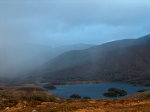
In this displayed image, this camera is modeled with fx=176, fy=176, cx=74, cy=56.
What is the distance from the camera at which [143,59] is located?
167 meters

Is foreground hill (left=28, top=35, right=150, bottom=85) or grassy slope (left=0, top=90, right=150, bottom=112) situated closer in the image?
grassy slope (left=0, top=90, right=150, bottom=112)

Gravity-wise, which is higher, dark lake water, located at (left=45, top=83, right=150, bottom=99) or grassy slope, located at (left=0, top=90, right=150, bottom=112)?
grassy slope, located at (left=0, top=90, right=150, bottom=112)

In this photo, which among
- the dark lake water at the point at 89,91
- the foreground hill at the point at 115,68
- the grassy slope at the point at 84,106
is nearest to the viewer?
the grassy slope at the point at 84,106

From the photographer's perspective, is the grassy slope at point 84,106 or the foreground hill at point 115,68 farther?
the foreground hill at point 115,68

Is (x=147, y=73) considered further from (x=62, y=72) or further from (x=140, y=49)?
(x=62, y=72)

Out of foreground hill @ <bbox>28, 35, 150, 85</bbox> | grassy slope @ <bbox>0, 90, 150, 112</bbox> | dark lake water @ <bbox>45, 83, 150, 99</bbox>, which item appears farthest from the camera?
foreground hill @ <bbox>28, 35, 150, 85</bbox>

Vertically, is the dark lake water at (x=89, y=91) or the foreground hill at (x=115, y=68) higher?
the foreground hill at (x=115, y=68)

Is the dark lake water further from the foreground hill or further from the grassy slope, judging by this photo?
the grassy slope

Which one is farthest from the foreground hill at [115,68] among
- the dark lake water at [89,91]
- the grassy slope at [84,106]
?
the grassy slope at [84,106]

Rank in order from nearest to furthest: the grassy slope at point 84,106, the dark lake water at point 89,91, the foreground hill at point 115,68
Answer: the grassy slope at point 84,106 < the dark lake water at point 89,91 < the foreground hill at point 115,68

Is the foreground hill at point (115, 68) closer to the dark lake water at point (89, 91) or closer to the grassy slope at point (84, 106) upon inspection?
the dark lake water at point (89, 91)

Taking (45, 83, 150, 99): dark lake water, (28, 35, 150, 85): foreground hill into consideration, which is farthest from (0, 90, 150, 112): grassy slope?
(28, 35, 150, 85): foreground hill

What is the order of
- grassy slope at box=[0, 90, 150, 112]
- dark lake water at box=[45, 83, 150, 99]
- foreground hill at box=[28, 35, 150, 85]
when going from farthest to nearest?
foreground hill at box=[28, 35, 150, 85]
dark lake water at box=[45, 83, 150, 99]
grassy slope at box=[0, 90, 150, 112]

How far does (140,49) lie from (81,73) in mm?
68064
